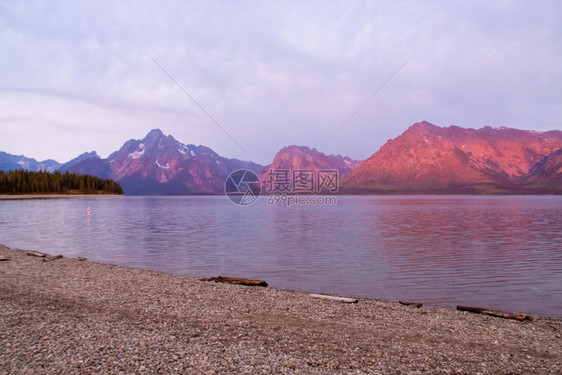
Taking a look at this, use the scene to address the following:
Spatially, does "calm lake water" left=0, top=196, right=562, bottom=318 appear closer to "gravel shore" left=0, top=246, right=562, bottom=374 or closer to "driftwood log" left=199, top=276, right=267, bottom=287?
"driftwood log" left=199, top=276, right=267, bottom=287

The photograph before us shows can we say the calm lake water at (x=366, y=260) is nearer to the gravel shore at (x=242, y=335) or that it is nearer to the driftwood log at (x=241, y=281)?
the driftwood log at (x=241, y=281)

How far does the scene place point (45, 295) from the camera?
17.3 meters

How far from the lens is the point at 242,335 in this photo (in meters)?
12.5

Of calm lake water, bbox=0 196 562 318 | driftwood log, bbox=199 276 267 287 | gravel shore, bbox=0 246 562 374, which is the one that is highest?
gravel shore, bbox=0 246 562 374

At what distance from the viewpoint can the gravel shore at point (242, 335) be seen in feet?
33.1

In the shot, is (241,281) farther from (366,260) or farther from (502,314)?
(366,260)

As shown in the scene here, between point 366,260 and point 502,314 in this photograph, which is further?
point 366,260

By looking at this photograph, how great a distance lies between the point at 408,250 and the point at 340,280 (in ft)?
51.5

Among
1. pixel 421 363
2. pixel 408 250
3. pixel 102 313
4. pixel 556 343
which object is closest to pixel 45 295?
pixel 102 313

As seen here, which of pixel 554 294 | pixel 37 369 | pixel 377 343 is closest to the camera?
pixel 37 369

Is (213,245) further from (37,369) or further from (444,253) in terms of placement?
(37,369)

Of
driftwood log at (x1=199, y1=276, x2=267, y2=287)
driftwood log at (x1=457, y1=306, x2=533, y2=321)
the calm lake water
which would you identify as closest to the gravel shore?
driftwood log at (x1=457, y1=306, x2=533, y2=321)

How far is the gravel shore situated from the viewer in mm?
10086

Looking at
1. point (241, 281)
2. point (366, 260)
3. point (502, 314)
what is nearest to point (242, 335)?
point (241, 281)
